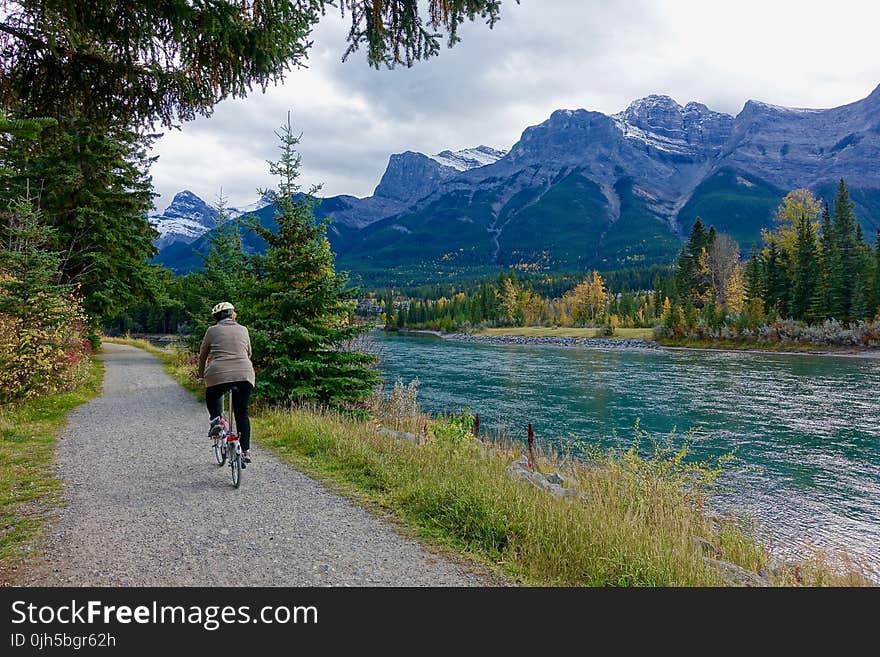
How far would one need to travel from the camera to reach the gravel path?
468 centimetres

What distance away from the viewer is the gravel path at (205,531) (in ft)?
15.4

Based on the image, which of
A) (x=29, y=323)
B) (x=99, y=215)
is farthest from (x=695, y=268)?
(x=29, y=323)

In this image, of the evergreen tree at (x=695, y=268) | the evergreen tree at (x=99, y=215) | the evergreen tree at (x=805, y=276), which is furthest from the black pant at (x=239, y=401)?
the evergreen tree at (x=695, y=268)

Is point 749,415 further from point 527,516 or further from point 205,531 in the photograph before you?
point 205,531

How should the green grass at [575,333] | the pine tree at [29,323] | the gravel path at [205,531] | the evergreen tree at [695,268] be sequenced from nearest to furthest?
the gravel path at [205,531]
the pine tree at [29,323]
the green grass at [575,333]
the evergreen tree at [695,268]

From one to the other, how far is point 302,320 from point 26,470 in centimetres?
756

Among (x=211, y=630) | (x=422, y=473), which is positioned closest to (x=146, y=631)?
(x=211, y=630)

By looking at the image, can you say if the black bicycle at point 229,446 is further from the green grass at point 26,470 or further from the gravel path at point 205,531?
Answer: the green grass at point 26,470

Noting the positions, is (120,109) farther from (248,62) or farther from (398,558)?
(398,558)

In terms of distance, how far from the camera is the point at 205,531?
5.70 m

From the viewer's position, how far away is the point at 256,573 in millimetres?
4715

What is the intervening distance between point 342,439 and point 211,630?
565 cm

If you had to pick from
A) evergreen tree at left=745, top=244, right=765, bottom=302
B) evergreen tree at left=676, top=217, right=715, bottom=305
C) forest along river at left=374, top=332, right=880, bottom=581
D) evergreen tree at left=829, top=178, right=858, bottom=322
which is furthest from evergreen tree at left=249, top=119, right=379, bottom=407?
evergreen tree at left=676, top=217, right=715, bottom=305

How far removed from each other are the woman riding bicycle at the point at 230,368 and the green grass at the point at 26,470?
242 centimetres
